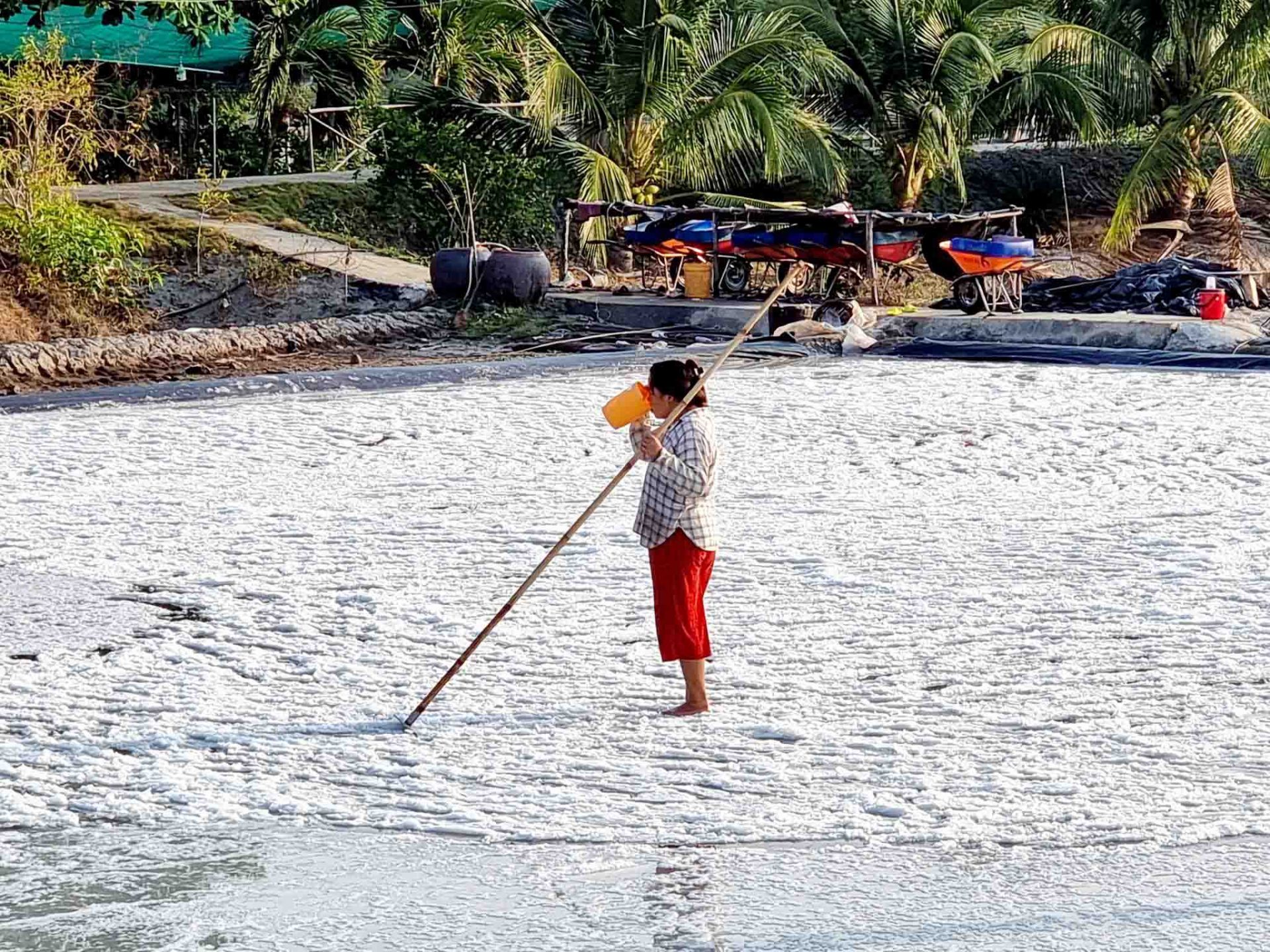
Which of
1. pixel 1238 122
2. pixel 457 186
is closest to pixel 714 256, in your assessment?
pixel 457 186

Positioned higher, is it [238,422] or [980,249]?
[980,249]

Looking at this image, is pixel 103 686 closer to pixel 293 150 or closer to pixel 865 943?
pixel 865 943

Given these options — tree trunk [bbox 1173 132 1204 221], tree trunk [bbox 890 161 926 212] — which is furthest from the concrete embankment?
tree trunk [bbox 1173 132 1204 221]

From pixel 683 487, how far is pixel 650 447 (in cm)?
20

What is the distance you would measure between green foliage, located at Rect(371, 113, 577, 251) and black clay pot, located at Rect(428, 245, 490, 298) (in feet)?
8.28

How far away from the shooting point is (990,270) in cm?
1642

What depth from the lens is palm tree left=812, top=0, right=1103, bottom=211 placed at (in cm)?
2120

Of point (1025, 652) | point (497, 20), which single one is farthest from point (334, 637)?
point (497, 20)

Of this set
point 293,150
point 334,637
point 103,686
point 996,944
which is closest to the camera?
point 996,944

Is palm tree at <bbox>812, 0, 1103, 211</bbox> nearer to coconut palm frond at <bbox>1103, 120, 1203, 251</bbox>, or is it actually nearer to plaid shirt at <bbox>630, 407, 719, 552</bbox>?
coconut palm frond at <bbox>1103, 120, 1203, 251</bbox>

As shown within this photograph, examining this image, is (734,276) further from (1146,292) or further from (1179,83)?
(1179,83)

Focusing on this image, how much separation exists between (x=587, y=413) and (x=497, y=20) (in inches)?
357

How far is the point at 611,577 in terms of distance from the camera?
757cm

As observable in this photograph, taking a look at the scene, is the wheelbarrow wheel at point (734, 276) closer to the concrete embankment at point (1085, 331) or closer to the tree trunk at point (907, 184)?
the concrete embankment at point (1085, 331)
